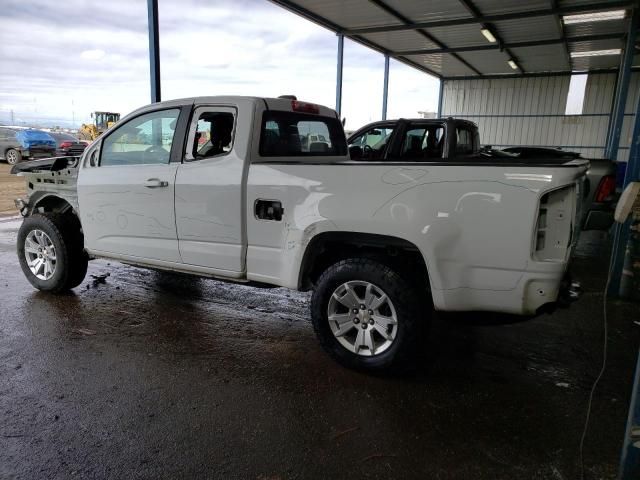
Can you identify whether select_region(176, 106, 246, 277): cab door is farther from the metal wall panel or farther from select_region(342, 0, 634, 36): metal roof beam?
the metal wall panel

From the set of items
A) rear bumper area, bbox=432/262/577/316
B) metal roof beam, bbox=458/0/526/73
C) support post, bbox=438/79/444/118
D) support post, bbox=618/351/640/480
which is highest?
metal roof beam, bbox=458/0/526/73

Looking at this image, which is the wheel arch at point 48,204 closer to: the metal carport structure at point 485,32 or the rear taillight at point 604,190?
the metal carport structure at point 485,32

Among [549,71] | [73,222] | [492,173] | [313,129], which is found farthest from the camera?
[549,71]

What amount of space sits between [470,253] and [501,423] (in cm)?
105

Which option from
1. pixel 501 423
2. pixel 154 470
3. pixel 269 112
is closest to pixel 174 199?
pixel 269 112

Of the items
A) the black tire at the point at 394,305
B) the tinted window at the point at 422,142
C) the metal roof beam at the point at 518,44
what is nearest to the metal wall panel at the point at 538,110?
the metal roof beam at the point at 518,44

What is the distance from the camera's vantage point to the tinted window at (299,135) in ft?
13.1

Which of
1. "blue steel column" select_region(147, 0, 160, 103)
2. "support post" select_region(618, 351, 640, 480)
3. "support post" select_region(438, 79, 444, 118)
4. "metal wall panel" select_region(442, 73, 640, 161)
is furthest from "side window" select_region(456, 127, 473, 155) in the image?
"metal wall panel" select_region(442, 73, 640, 161)

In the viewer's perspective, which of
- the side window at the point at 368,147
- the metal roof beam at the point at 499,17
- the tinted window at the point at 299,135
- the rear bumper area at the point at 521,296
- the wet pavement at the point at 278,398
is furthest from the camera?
the metal roof beam at the point at 499,17

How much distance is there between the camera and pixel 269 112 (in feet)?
13.1

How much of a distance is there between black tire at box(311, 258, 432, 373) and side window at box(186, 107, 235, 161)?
4.89ft

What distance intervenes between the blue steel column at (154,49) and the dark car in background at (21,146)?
15060 mm

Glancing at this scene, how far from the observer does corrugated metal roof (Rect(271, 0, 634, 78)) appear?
36.5ft

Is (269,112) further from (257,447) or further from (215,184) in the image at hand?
(257,447)
